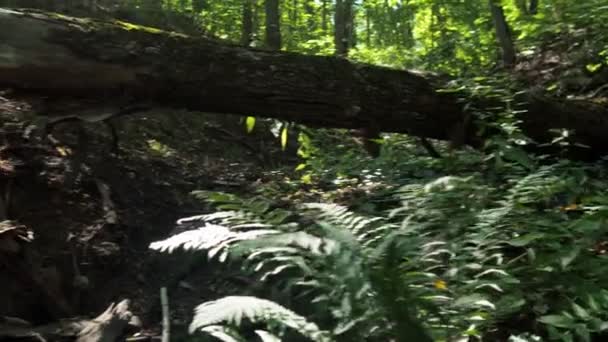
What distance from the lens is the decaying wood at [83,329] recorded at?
3186 mm

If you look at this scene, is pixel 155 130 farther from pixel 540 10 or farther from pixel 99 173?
pixel 540 10

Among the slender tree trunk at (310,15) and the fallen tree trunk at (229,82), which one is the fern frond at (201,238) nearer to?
the fallen tree trunk at (229,82)

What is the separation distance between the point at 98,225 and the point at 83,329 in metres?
Result: 1.05

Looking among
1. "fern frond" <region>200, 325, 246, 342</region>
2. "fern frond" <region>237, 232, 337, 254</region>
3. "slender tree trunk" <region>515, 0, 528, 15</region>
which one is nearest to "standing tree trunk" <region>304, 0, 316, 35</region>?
"slender tree trunk" <region>515, 0, 528, 15</region>

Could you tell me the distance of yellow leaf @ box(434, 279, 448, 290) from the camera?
8.64 ft

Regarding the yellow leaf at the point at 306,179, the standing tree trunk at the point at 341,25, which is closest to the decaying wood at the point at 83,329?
the yellow leaf at the point at 306,179

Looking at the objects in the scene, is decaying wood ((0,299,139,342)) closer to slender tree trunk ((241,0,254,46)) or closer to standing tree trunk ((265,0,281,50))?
standing tree trunk ((265,0,281,50))

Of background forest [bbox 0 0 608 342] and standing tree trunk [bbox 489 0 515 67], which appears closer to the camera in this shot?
background forest [bbox 0 0 608 342]

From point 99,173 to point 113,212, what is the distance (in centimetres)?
57

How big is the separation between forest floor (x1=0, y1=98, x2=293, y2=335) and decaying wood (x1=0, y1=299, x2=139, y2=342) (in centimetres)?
20

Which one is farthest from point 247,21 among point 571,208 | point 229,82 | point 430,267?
point 430,267

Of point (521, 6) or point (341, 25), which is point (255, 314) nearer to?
point (521, 6)

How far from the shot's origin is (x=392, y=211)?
350 centimetres

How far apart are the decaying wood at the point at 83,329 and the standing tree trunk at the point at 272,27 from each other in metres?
5.98
